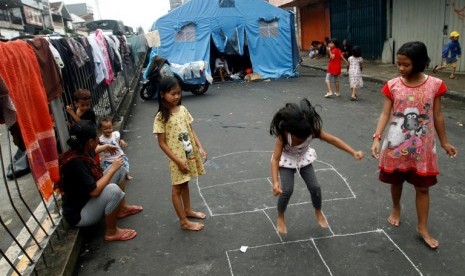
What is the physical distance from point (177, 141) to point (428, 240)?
228 centimetres

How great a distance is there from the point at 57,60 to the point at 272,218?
2.94 metres

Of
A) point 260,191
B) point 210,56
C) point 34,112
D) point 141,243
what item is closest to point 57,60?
point 34,112

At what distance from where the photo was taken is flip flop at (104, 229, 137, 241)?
3395mm

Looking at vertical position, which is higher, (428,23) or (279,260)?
(428,23)

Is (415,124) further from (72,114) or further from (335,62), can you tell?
(335,62)

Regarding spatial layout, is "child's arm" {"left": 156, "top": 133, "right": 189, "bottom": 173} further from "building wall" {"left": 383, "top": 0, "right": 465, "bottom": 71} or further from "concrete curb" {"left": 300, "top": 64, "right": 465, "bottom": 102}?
"building wall" {"left": 383, "top": 0, "right": 465, "bottom": 71}

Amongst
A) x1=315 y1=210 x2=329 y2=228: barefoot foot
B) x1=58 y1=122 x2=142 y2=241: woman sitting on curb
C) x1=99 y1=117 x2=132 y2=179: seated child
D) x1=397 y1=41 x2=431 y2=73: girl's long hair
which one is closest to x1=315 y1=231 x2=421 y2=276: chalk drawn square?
x1=315 y1=210 x2=329 y2=228: barefoot foot

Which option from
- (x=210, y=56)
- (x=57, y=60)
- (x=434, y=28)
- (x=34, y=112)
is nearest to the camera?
(x=34, y=112)

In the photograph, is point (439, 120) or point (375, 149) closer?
point (439, 120)

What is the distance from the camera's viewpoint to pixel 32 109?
296cm

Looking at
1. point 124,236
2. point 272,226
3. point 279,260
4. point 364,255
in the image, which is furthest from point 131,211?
point 364,255

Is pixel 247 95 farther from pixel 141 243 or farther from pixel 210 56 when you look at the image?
pixel 141 243

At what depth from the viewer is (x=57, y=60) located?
162 inches

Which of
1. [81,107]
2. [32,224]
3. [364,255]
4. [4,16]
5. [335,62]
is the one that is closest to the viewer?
[364,255]
